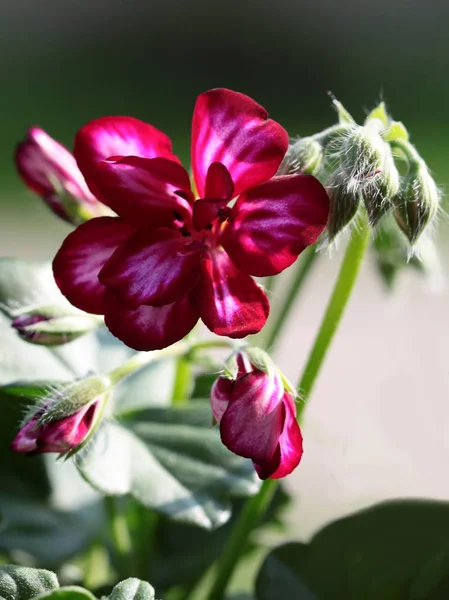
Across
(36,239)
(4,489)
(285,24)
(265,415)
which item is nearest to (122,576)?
(4,489)

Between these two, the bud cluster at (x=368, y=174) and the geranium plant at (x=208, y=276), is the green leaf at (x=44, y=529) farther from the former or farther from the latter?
the bud cluster at (x=368, y=174)

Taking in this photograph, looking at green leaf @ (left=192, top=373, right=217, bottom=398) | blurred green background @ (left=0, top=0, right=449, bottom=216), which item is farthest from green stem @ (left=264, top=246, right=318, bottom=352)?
blurred green background @ (left=0, top=0, right=449, bottom=216)

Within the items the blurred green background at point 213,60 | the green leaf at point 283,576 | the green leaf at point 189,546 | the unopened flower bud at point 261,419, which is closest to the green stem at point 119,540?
the green leaf at point 189,546

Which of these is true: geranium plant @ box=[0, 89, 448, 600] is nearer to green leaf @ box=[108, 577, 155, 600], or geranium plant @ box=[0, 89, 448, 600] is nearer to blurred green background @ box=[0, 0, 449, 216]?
green leaf @ box=[108, 577, 155, 600]

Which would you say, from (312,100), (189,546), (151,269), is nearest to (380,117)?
(151,269)

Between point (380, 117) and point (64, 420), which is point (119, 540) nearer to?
point (64, 420)

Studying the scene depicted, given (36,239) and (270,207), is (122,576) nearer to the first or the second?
(270,207)

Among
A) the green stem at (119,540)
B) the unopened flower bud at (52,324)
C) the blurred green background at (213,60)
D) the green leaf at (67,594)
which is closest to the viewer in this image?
the green leaf at (67,594)
